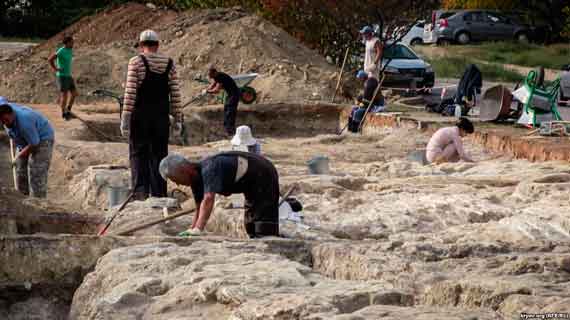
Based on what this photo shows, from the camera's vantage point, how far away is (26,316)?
985 cm

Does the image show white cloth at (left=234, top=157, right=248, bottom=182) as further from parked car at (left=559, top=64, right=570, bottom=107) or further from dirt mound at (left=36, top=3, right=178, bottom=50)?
dirt mound at (left=36, top=3, right=178, bottom=50)

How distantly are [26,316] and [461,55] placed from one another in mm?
29526

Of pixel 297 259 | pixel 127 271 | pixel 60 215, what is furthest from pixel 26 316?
pixel 60 215

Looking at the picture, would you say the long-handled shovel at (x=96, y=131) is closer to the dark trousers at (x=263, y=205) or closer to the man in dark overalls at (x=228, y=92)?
the man in dark overalls at (x=228, y=92)

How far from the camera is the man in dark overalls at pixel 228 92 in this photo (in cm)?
2164

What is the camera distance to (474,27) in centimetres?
4200

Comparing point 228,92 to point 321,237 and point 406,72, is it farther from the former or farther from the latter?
point 321,237

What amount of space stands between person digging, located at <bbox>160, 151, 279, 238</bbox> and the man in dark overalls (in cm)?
1159

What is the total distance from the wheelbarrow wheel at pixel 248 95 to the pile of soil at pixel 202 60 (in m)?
0.63

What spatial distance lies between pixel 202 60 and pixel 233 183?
60.6 feet

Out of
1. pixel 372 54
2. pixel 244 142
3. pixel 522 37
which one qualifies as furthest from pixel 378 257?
pixel 522 37

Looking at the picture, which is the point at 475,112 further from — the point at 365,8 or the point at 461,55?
the point at 461,55

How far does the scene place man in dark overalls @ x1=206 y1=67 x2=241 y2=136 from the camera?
2164 cm

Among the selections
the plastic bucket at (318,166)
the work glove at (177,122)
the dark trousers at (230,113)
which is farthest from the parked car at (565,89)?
the work glove at (177,122)
